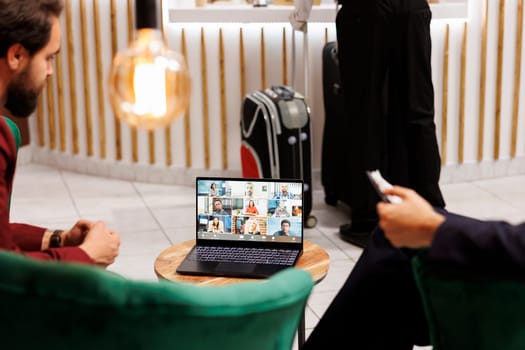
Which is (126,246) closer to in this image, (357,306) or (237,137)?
(237,137)

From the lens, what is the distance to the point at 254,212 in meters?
3.07

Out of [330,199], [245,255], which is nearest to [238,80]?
[330,199]

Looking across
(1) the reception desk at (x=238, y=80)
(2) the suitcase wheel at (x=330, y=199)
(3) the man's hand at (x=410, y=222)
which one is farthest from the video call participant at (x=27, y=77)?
(1) the reception desk at (x=238, y=80)

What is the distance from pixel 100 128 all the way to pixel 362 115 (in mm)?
2186

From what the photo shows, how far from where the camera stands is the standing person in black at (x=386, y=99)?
4508 mm

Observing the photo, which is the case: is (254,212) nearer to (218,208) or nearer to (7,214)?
(218,208)

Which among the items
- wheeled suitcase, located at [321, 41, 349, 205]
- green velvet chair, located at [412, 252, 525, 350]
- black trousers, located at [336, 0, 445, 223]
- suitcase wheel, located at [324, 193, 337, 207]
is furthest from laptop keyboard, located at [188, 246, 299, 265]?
suitcase wheel, located at [324, 193, 337, 207]

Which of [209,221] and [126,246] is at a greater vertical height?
[209,221]

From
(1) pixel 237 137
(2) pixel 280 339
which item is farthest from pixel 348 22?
(2) pixel 280 339

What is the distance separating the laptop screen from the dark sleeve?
118 centimetres

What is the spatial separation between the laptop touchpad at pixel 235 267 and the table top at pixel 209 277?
4 cm

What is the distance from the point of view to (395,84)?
4.65 m

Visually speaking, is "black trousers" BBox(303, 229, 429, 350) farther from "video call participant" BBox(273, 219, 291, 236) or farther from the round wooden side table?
"video call participant" BBox(273, 219, 291, 236)

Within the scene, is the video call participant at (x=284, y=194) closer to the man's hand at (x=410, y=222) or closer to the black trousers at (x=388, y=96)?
the man's hand at (x=410, y=222)
